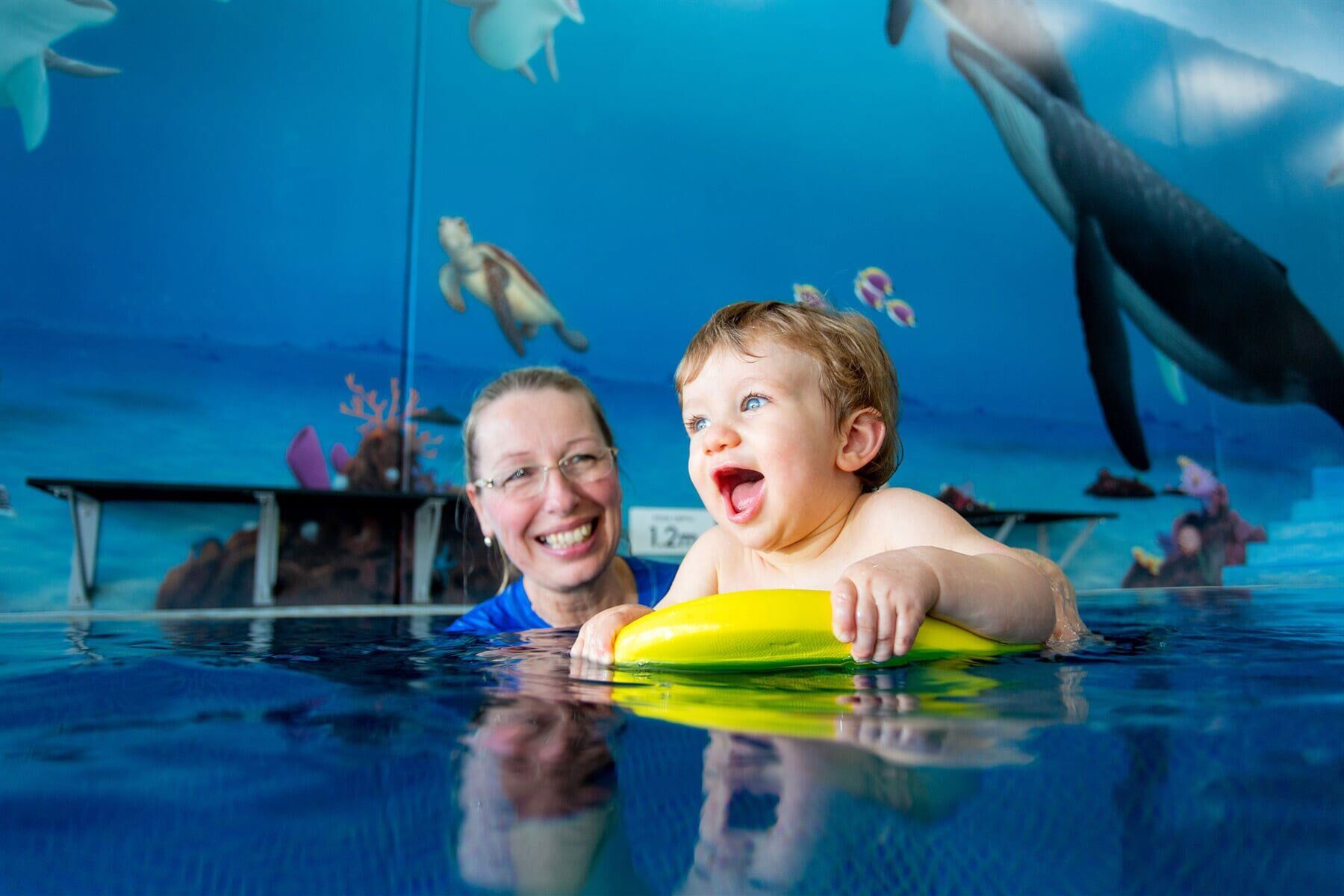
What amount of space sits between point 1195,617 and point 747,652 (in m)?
2.02

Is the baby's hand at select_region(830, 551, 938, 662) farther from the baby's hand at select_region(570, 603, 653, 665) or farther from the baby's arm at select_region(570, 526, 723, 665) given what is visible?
the baby's arm at select_region(570, 526, 723, 665)

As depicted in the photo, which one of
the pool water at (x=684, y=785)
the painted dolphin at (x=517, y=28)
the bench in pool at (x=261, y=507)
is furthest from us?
the painted dolphin at (x=517, y=28)

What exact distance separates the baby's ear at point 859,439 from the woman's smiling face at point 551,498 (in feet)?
2.16

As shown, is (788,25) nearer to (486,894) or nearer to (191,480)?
(191,480)

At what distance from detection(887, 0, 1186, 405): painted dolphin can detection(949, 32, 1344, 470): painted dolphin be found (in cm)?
7

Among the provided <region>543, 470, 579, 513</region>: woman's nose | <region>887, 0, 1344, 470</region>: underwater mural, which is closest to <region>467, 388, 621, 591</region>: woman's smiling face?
<region>543, 470, 579, 513</region>: woman's nose

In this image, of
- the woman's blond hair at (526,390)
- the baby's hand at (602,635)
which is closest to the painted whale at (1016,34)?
the woman's blond hair at (526,390)

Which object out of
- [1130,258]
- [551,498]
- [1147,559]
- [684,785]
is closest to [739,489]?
[551,498]

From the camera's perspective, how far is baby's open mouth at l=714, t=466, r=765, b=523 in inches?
57.8

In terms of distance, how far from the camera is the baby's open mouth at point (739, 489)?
57.8 inches

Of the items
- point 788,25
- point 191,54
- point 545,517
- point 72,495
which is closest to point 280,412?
point 72,495

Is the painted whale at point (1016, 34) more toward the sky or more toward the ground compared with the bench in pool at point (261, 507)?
more toward the sky

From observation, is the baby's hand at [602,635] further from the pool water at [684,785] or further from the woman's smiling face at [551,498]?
the woman's smiling face at [551,498]

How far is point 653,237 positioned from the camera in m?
5.77
